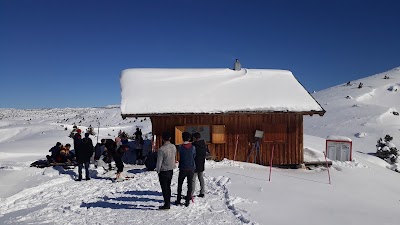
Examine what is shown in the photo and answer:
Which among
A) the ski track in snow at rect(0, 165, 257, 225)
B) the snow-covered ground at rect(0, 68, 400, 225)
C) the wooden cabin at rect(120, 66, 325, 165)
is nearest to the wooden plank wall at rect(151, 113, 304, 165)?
the wooden cabin at rect(120, 66, 325, 165)

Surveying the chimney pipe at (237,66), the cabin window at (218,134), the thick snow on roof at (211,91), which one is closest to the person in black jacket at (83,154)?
the thick snow on roof at (211,91)

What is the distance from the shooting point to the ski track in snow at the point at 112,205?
7.56m

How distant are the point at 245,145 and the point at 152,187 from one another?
23.6ft

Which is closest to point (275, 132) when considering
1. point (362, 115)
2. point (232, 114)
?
point (232, 114)

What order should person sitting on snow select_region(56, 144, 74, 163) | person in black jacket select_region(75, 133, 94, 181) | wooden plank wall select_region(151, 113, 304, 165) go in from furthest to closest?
wooden plank wall select_region(151, 113, 304, 165)
person sitting on snow select_region(56, 144, 74, 163)
person in black jacket select_region(75, 133, 94, 181)

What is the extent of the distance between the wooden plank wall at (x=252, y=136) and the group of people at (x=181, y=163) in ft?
23.2

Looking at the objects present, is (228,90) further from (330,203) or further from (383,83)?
(383,83)

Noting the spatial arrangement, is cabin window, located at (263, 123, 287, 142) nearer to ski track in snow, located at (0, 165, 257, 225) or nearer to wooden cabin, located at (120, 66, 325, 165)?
wooden cabin, located at (120, 66, 325, 165)

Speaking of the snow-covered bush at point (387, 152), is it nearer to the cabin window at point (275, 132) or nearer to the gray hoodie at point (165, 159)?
the cabin window at point (275, 132)

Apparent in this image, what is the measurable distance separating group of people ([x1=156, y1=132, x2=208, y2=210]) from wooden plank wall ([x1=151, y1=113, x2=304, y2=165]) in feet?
23.2

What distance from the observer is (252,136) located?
16594 millimetres

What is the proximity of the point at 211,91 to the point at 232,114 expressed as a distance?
2543 mm

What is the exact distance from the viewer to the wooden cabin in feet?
50.9

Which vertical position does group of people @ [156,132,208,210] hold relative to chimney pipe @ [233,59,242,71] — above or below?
below
